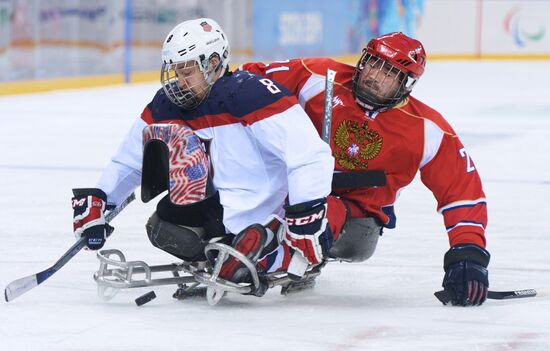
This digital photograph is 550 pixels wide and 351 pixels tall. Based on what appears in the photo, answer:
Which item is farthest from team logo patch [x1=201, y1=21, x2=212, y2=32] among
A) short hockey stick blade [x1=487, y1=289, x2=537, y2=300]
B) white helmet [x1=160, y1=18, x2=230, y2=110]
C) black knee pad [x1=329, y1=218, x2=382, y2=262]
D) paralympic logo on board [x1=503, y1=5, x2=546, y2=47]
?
paralympic logo on board [x1=503, y1=5, x2=546, y2=47]

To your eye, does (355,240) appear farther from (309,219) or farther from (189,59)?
(189,59)

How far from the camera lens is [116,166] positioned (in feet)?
10.6

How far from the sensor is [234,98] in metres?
3.04

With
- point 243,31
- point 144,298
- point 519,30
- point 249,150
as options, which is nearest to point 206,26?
point 249,150

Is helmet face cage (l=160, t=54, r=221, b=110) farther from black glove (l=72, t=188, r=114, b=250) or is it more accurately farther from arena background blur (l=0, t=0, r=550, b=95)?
arena background blur (l=0, t=0, r=550, b=95)

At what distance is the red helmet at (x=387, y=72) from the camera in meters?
3.17

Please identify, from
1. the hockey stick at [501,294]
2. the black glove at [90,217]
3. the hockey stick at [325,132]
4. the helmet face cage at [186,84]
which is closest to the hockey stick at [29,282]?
the black glove at [90,217]

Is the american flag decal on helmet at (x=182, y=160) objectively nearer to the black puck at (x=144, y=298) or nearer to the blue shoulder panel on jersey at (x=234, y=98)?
the blue shoulder panel on jersey at (x=234, y=98)

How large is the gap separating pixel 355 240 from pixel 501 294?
0.40 m

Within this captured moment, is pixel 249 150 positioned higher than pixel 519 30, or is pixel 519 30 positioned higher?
pixel 249 150

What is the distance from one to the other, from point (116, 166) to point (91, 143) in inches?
161

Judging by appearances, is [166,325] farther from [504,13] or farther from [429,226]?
[504,13]

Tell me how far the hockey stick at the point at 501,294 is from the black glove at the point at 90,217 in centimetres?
86

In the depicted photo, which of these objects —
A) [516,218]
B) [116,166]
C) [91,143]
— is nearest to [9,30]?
[91,143]
